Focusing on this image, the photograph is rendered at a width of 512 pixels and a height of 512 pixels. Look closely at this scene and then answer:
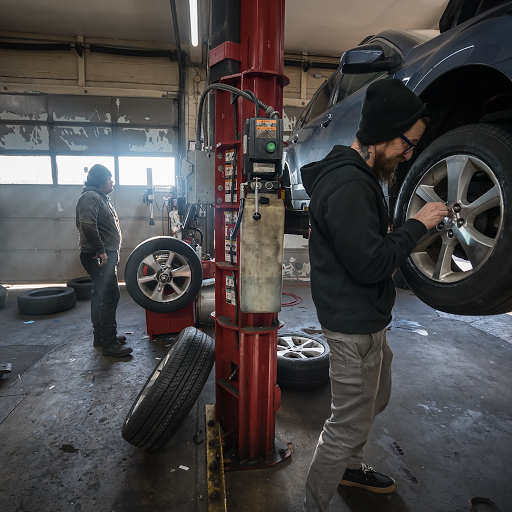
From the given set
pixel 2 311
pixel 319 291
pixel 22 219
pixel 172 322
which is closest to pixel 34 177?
pixel 22 219

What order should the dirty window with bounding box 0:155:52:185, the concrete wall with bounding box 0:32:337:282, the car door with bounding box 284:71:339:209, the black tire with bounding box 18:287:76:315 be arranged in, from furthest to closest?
1. the dirty window with bounding box 0:155:52:185
2. the concrete wall with bounding box 0:32:337:282
3. the black tire with bounding box 18:287:76:315
4. the car door with bounding box 284:71:339:209

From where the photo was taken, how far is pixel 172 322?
359 cm

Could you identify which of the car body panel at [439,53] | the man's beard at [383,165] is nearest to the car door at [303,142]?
the car body panel at [439,53]

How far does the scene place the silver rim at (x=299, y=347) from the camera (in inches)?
106

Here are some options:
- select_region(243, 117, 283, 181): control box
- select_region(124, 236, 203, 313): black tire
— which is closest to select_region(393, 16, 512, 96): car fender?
select_region(243, 117, 283, 181): control box

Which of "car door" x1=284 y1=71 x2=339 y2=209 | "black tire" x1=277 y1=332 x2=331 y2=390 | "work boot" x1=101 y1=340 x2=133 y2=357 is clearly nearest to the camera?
"black tire" x1=277 y1=332 x2=331 y2=390

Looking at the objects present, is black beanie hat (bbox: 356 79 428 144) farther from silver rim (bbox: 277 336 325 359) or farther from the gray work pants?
silver rim (bbox: 277 336 325 359)

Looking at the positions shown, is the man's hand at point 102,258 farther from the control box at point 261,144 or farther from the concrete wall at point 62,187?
the concrete wall at point 62,187

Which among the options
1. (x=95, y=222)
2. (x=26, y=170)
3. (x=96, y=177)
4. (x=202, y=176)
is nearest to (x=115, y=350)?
(x=95, y=222)

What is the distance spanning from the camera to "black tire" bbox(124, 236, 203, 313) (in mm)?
3193

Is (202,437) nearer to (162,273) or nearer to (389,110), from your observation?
(162,273)

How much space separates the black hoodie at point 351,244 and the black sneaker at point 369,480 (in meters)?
0.90

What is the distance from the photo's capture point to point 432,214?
1.20m

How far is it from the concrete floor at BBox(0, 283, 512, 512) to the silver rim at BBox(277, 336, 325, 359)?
315 mm
